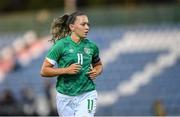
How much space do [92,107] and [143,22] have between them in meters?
19.5

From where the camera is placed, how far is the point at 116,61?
92.0 feet

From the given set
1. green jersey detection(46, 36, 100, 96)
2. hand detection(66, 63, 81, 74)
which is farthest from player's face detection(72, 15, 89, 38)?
hand detection(66, 63, 81, 74)

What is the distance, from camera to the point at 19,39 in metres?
30.2

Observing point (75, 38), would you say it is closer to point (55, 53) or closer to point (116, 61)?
point (55, 53)

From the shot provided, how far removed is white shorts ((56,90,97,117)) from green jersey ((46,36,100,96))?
0.06 metres

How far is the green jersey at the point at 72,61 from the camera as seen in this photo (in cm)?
891

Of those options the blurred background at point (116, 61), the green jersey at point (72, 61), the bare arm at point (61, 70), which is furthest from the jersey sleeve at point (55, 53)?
the blurred background at point (116, 61)

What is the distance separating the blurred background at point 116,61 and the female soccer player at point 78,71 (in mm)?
15291

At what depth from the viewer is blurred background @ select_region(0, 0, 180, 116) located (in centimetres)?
2586

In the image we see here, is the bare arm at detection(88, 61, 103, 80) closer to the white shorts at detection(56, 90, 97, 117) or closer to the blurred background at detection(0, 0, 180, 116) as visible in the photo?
the white shorts at detection(56, 90, 97, 117)

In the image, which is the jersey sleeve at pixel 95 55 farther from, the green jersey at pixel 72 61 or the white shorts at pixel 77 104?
the white shorts at pixel 77 104

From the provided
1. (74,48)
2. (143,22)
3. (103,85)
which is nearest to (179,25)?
(143,22)

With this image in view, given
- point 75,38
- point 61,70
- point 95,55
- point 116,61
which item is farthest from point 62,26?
point 116,61

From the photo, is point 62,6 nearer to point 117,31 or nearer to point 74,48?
point 117,31
